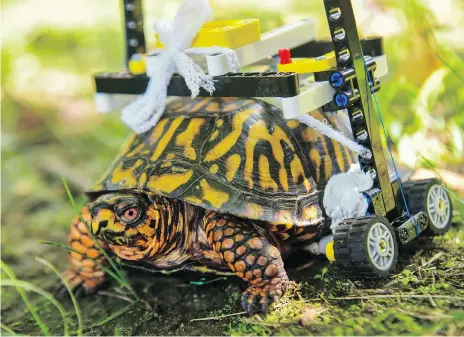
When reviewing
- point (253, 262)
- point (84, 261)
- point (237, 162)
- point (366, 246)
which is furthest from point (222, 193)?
point (84, 261)

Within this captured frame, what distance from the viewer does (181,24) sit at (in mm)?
1993

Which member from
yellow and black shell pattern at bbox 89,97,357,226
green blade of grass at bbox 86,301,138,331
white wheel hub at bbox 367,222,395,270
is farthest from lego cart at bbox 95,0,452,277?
green blade of grass at bbox 86,301,138,331

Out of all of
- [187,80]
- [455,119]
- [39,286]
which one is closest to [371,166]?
[187,80]

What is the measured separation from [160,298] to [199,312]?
216mm

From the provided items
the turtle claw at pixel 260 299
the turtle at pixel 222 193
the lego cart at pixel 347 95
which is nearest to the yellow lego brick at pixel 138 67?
the lego cart at pixel 347 95

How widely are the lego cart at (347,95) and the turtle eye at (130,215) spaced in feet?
1.45

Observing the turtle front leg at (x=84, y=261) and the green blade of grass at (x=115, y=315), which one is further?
the turtle front leg at (x=84, y=261)

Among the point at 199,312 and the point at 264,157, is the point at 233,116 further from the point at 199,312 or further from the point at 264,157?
the point at 199,312

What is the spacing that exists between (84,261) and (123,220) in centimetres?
47

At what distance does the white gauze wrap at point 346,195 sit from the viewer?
1.92 meters

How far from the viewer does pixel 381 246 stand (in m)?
1.86

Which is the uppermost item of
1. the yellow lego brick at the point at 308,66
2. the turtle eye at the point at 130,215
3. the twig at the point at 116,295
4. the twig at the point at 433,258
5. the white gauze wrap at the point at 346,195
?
the yellow lego brick at the point at 308,66

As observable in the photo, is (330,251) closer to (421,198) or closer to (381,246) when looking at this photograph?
(381,246)

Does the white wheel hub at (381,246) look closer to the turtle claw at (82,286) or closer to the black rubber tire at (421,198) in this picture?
the black rubber tire at (421,198)
